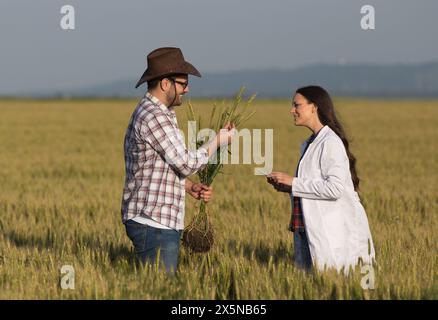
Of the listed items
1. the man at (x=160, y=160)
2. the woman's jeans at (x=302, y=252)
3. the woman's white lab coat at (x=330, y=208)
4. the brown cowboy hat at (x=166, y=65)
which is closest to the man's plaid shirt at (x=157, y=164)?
the man at (x=160, y=160)

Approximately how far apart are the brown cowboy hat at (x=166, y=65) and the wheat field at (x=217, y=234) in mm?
993

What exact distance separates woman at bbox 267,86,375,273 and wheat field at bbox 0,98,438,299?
0.16 metres

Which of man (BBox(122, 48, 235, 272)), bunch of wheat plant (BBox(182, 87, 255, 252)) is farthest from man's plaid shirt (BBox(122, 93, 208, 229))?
bunch of wheat plant (BBox(182, 87, 255, 252))

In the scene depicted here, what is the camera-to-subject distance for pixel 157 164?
473 cm

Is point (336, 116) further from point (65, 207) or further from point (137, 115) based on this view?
point (65, 207)

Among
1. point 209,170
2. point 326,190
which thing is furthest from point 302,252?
point 209,170

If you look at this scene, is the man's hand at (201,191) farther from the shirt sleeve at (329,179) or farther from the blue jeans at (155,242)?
the shirt sleeve at (329,179)

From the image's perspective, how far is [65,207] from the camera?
949 cm

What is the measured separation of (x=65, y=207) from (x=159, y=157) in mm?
5039

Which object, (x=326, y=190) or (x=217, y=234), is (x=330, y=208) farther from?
(x=217, y=234)

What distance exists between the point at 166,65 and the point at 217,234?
6.42 feet

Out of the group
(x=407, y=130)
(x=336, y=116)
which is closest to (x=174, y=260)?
(x=336, y=116)

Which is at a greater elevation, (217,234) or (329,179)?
(329,179)
